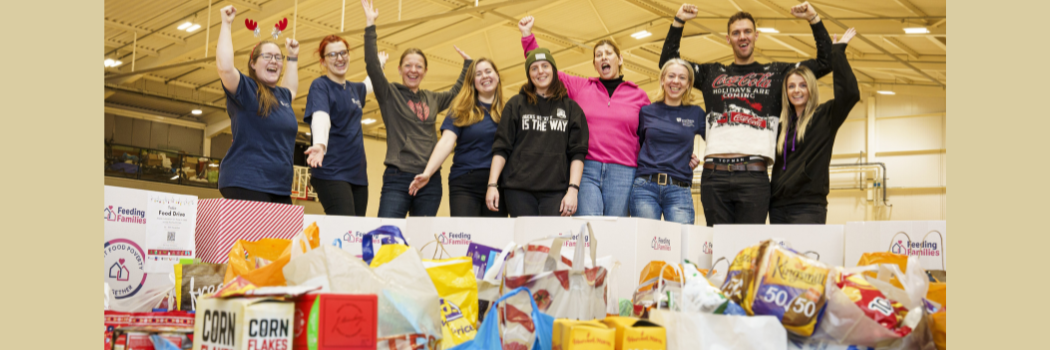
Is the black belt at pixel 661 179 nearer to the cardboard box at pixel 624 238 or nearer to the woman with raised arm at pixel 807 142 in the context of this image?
the woman with raised arm at pixel 807 142

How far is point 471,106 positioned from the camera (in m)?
3.05

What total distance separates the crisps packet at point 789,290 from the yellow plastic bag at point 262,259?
3.41ft

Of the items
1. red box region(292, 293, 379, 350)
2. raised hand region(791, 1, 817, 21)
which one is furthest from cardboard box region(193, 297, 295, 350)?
raised hand region(791, 1, 817, 21)

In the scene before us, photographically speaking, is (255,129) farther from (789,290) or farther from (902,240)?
(902,240)

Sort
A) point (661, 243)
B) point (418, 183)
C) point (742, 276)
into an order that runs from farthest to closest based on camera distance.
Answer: point (418, 183) < point (661, 243) < point (742, 276)

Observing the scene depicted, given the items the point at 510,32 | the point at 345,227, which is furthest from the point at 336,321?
the point at 510,32

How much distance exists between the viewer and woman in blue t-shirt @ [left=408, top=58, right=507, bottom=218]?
3.01 metres

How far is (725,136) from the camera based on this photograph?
271cm

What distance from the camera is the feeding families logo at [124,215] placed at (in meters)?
1.93

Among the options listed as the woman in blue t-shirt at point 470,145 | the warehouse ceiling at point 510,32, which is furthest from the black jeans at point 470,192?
the warehouse ceiling at point 510,32

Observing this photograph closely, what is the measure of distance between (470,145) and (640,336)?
1730 millimetres

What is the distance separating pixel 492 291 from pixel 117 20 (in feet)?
32.2

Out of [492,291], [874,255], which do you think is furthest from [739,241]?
[492,291]

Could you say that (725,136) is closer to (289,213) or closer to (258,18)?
(289,213)
